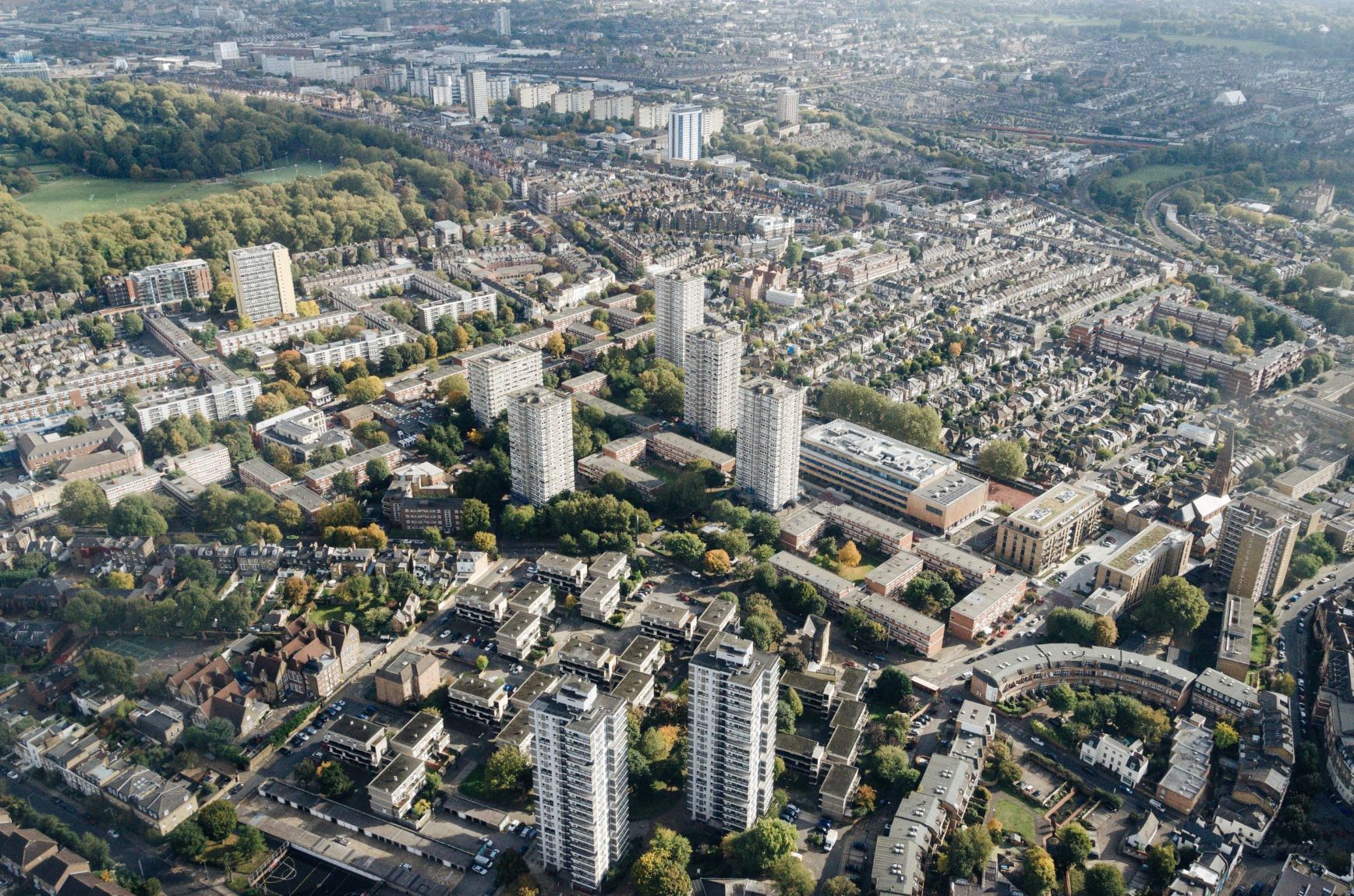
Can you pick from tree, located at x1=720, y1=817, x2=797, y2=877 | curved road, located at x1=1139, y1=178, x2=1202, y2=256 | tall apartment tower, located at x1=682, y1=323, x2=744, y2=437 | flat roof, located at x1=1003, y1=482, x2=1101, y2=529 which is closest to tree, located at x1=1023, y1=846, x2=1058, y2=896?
tree, located at x1=720, y1=817, x2=797, y2=877

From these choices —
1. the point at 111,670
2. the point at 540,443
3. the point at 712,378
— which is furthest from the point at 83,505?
the point at 712,378

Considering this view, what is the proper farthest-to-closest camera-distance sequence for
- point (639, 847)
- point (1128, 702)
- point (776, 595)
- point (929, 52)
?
point (929, 52) < point (776, 595) < point (1128, 702) < point (639, 847)

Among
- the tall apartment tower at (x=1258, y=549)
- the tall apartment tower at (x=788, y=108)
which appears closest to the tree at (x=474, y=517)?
the tall apartment tower at (x=1258, y=549)

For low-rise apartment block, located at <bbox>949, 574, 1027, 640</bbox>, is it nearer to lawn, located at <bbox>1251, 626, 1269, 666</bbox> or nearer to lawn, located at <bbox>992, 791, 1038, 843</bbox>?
lawn, located at <bbox>992, 791, 1038, 843</bbox>

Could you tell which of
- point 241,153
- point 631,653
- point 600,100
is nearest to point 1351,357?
point 631,653

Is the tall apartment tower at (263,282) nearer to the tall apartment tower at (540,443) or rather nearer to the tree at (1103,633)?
the tall apartment tower at (540,443)

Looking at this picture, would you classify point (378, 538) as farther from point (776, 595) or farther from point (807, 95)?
point (807, 95)
